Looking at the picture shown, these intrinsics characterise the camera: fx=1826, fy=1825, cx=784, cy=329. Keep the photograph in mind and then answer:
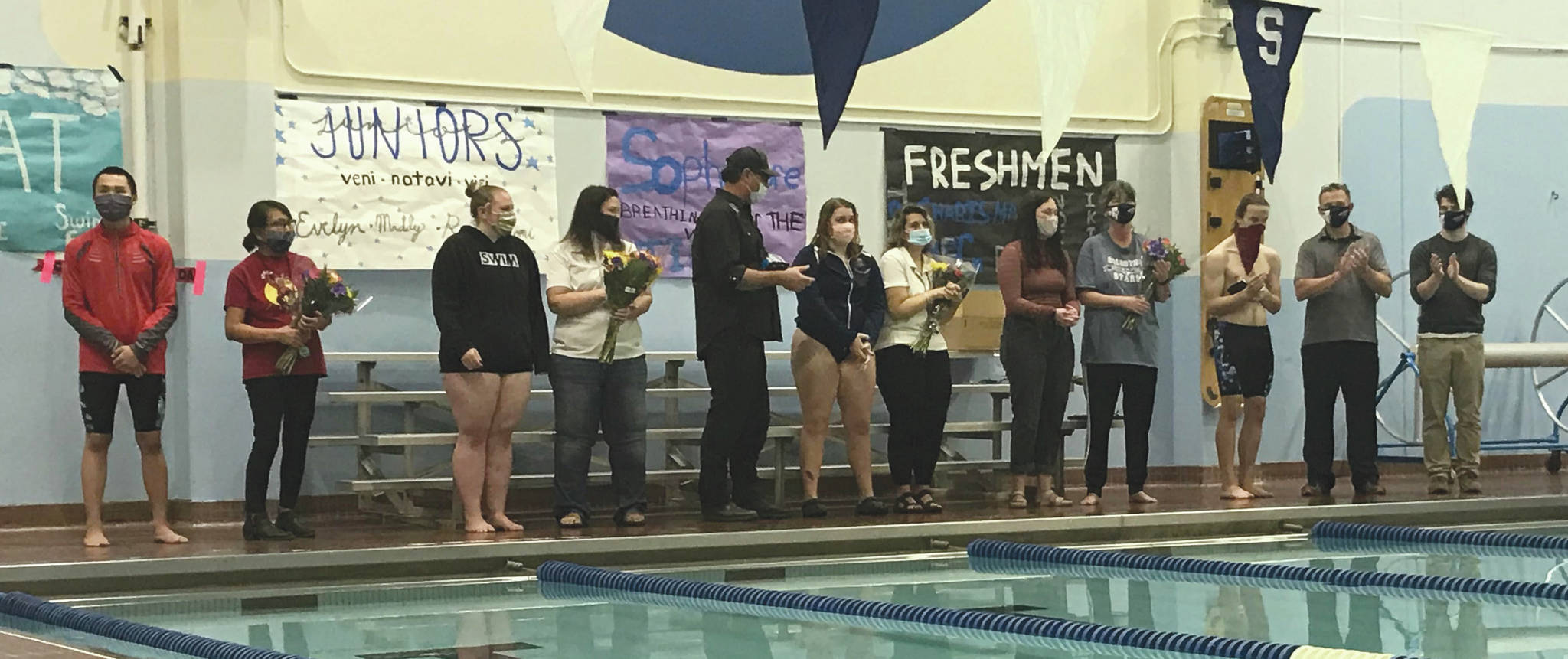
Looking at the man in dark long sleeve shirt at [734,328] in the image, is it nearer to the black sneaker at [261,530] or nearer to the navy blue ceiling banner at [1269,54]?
the black sneaker at [261,530]

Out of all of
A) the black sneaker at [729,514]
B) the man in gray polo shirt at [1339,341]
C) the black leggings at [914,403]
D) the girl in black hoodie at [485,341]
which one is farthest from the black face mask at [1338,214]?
the girl in black hoodie at [485,341]

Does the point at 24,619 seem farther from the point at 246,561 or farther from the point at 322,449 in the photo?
the point at 322,449

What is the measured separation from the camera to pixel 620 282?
8211 millimetres

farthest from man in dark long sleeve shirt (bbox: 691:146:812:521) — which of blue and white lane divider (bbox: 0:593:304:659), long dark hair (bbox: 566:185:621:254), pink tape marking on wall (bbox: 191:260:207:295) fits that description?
blue and white lane divider (bbox: 0:593:304:659)

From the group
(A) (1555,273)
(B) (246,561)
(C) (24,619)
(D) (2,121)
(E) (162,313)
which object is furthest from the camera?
(A) (1555,273)

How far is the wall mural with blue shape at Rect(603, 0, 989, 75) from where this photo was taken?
1005 cm

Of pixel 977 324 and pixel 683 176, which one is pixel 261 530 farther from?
pixel 977 324

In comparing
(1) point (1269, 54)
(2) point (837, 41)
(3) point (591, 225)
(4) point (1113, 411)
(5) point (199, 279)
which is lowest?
(4) point (1113, 411)

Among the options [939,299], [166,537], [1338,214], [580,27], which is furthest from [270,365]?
[1338,214]

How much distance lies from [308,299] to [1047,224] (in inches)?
141

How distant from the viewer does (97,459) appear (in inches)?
304

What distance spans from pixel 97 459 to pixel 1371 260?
6.39m

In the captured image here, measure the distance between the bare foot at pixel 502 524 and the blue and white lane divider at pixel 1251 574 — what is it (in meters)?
2.00

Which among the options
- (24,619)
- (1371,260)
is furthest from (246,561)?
(1371,260)
